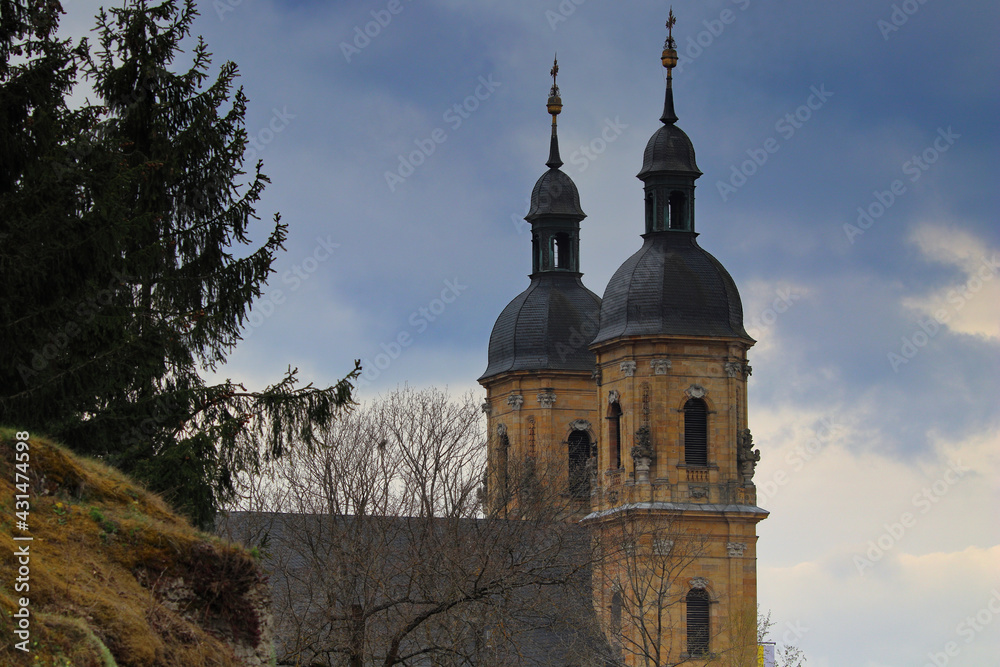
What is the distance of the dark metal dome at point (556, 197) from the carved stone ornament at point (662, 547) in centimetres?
1596

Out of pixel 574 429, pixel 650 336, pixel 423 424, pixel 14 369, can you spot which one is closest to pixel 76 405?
pixel 14 369

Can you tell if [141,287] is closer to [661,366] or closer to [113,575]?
[113,575]

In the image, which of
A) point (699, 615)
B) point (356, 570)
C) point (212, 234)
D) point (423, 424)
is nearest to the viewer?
point (212, 234)

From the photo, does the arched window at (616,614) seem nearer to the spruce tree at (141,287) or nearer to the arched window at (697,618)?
the arched window at (697,618)

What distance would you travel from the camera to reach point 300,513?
37.7 meters

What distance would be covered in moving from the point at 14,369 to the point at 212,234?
4.41 m

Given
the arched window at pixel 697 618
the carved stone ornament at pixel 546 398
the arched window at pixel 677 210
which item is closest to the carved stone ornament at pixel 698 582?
the arched window at pixel 697 618

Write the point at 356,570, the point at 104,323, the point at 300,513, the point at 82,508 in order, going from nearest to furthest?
the point at 82,508, the point at 104,323, the point at 356,570, the point at 300,513

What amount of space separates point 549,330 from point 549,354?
0.93 m

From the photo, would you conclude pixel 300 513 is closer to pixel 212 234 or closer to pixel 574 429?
pixel 212 234

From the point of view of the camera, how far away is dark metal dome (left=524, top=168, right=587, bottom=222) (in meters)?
61.8

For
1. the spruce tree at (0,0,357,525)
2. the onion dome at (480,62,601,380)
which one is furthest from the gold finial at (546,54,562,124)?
the spruce tree at (0,0,357,525)

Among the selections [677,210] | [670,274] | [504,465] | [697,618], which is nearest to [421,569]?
→ [504,465]

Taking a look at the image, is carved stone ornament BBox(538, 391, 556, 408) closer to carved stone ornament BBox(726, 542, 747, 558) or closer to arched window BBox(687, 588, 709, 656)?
carved stone ornament BBox(726, 542, 747, 558)
